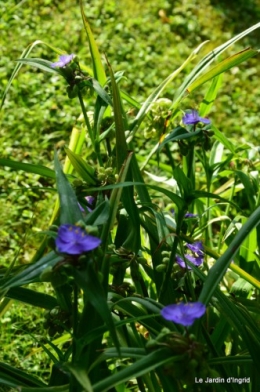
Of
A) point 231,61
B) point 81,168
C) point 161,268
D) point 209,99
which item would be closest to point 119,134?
point 81,168

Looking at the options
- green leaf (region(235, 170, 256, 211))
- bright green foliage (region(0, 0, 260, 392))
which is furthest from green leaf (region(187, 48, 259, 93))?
green leaf (region(235, 170, 256, 211))

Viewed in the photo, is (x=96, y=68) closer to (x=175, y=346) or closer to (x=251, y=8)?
(x=175, y=346)

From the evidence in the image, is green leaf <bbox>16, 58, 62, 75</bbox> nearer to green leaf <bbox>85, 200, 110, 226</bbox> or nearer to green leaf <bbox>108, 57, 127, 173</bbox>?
green leaf <bbox>108, 57, 127, 173</bbox>

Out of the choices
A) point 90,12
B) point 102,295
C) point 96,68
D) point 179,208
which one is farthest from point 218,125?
point 102,295

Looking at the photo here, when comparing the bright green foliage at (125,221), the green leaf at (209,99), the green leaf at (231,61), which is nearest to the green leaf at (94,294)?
the bright green foliage at (125,221)

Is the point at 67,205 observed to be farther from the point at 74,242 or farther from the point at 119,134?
the point at 119,134

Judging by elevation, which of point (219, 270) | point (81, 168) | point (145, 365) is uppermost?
point (81, 168)
